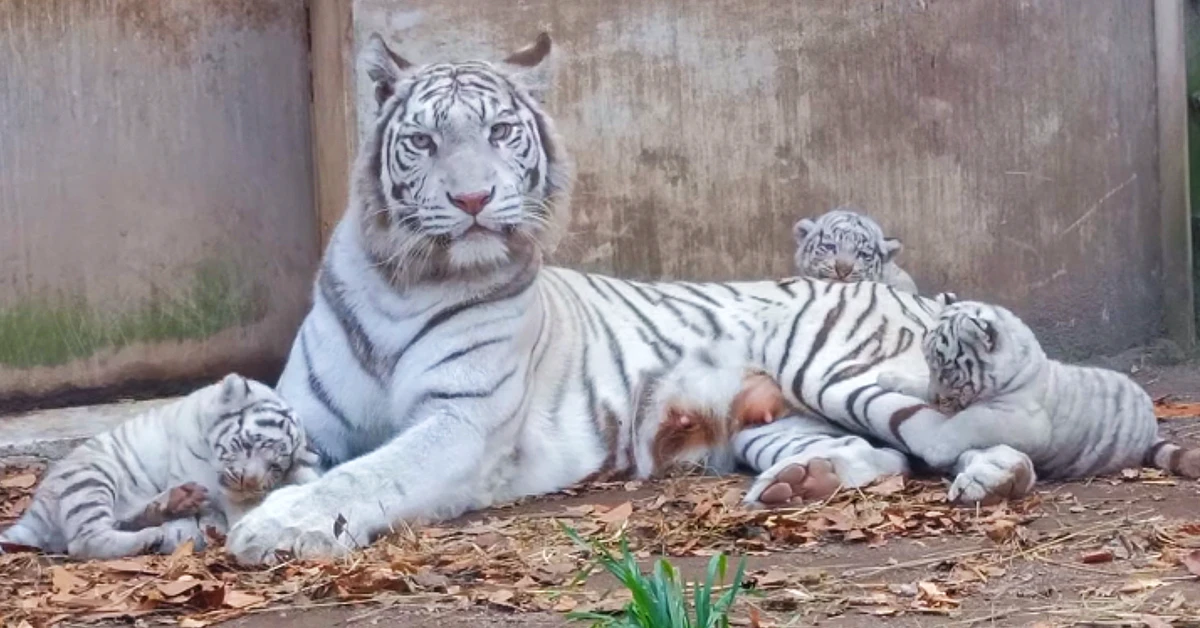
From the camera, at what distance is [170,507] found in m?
5.14

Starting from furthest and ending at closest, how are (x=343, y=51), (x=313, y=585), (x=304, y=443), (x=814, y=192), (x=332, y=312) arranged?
1. (x=814, y=192)
2. (x=343, y=51)
3. (x=332, y=312)
4. (x=304, y=443)
5. (x=313, y=585)

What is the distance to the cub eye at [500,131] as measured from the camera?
568 cm

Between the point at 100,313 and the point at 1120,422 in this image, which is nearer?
the point at 1120,422

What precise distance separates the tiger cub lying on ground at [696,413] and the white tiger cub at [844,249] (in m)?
0.92

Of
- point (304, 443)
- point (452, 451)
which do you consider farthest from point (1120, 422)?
point (304, 443)

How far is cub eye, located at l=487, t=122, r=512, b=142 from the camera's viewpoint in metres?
5.68

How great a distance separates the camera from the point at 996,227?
7793 millimetres

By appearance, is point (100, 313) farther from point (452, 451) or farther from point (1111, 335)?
point (1111, 335)

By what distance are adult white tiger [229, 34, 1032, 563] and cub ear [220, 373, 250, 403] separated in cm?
34

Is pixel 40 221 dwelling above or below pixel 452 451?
above

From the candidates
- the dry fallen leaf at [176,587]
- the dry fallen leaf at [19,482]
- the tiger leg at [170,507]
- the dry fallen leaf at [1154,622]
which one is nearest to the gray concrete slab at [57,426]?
the dry fallen leaf at [19,482]

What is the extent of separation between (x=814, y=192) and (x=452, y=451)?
261 centimetres

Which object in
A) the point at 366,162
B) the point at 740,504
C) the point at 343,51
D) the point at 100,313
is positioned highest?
the point at 343,51

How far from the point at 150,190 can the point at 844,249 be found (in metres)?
2.66
